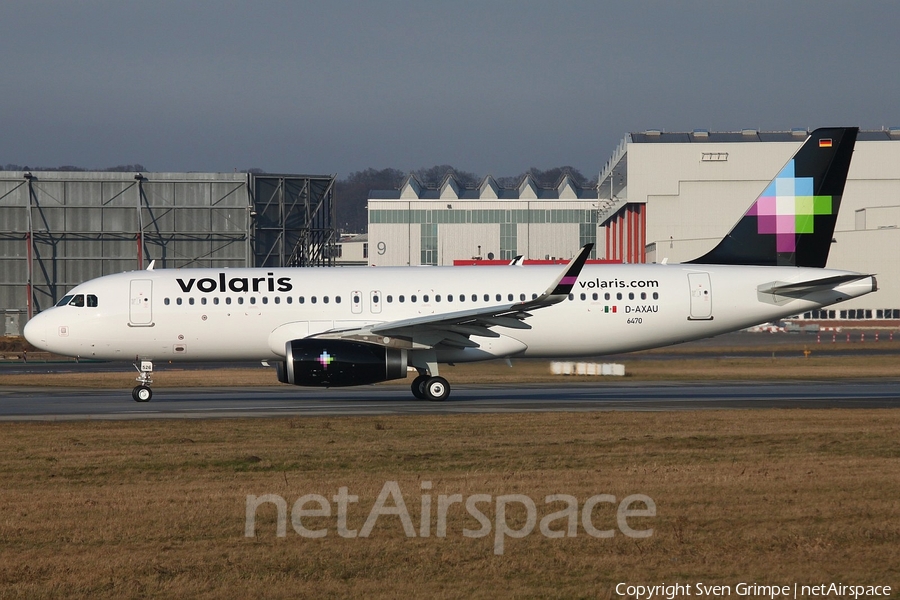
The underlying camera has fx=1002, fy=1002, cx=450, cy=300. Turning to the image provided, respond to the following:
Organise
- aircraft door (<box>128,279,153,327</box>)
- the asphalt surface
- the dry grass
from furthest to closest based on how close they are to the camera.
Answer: aircraft door (<box>128,279,153,327</box>) → the asphalt surface → the dry grass

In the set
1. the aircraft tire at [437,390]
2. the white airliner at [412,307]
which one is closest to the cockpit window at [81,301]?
the white airliner at [412,307]

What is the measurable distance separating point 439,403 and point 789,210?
10.7 m

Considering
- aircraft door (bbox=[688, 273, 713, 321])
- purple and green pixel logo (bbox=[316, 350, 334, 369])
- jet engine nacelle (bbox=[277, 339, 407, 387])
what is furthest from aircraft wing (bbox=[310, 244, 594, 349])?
aircraft door (bbox=[688, 273, 713, 321])

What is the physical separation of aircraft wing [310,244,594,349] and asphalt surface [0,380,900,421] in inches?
57.9

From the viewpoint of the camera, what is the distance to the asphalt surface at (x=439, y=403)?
21.1 meters

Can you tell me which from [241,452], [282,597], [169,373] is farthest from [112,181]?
[282,597]

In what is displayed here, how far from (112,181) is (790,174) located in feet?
149

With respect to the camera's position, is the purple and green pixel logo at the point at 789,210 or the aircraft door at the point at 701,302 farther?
the purple and green pixel logo at the point at 789,210

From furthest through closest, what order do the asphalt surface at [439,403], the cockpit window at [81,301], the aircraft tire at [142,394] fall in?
the cockpit window at [81,301] < the aircraft tire at [142,394] < the asphalt surface at [439,403]
